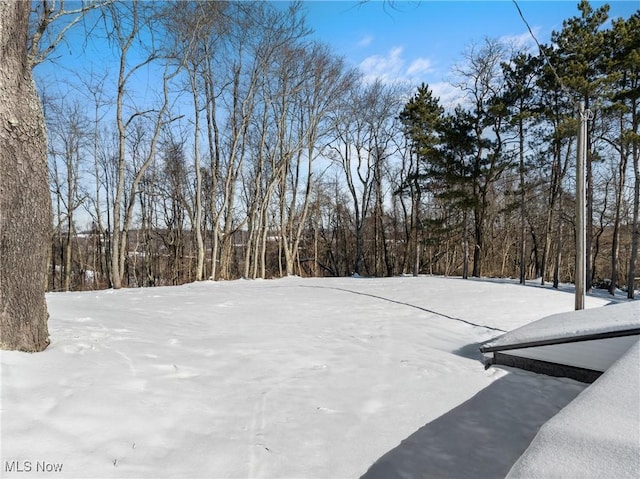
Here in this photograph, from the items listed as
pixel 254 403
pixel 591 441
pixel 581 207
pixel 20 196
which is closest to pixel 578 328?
pixel 591 441

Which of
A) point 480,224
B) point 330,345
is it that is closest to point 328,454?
point 330,345

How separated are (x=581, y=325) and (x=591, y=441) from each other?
242cm

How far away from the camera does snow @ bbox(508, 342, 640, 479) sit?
100 cm

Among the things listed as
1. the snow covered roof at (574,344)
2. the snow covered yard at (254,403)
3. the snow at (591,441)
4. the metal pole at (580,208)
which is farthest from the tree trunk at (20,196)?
the metal pole at (580,208)

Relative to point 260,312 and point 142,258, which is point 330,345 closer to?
point 260,312

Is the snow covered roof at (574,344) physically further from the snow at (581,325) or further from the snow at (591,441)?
the snow at (591,441)

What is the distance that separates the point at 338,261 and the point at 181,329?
2349 centimetres

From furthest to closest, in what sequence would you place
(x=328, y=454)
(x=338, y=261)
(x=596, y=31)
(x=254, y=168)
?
(x=338, y=261) → (x=254, y=168) → (x=596, y=31) → (x=328, y=454)

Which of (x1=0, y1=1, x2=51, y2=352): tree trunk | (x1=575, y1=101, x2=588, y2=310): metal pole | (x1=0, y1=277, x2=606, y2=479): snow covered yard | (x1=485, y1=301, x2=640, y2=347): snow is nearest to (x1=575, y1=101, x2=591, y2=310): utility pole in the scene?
(x1=575, y1=101, x2=588, y2=310): metal pole

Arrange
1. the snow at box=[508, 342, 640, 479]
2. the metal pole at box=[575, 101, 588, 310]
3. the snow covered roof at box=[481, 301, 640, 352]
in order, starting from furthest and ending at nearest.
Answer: the metal pole at box=[575, 101, 588, 310]
the snow covered roof at box=[481, 301, 640, 352]
the snow at box=[508, 342, 640, 479]

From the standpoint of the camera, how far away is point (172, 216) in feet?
73.3

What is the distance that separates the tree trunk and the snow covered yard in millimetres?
250

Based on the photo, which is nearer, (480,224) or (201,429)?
(201,429)

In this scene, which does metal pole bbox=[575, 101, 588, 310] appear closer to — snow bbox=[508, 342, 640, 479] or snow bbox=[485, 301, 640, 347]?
snow bbox=[485, 301, 640, 347]
